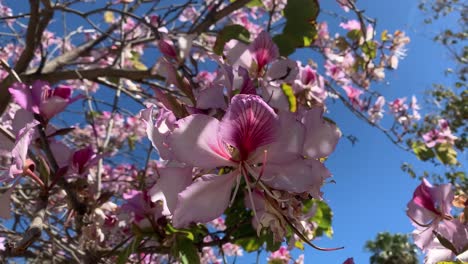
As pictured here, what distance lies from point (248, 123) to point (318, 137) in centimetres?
9

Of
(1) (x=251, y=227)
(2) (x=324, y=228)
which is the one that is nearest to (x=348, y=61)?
(2) (x=324, y=228)

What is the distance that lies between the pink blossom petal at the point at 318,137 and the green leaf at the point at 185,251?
16.3 inches

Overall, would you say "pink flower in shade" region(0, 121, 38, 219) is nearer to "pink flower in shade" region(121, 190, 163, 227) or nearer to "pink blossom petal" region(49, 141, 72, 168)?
"pink blossom petal" region(49, 141, 72, 168)

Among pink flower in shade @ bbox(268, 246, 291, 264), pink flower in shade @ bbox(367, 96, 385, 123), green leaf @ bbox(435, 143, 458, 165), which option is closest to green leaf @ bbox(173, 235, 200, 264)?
pink flower in shade @ bbox(268, 246, 291, 264)

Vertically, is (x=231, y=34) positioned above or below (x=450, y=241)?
above

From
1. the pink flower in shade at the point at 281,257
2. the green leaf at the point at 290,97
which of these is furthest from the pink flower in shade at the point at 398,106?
the green leaf at the point at 290,97

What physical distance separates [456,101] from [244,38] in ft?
23.6

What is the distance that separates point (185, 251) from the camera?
2.64 ft

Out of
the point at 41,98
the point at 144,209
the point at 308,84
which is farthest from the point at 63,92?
the point at 308,84

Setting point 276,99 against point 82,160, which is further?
point 82,160

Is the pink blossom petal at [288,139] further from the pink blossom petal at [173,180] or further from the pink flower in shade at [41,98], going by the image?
the pink flower in shade at [41,98]

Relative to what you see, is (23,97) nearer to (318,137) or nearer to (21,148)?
(21,148)

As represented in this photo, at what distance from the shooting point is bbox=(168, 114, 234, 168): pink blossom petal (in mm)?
421

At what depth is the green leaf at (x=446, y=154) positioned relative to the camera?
2.37 meters
